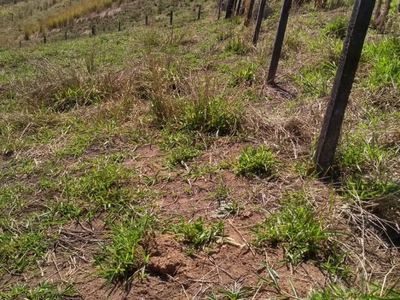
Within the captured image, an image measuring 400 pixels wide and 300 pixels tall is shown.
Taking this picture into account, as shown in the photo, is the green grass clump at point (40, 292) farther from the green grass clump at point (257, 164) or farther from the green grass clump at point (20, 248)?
the green grass clump at point (257, 164)

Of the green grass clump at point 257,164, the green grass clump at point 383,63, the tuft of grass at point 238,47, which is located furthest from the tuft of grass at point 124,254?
the tuft of grass at point 238,47

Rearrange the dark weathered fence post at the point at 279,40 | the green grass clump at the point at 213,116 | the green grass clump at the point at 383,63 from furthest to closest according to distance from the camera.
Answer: the dark weathered fence post at the point at 279,40 → the green grass clump at the point at 383,63 → the green grass clump at the point at 213,116

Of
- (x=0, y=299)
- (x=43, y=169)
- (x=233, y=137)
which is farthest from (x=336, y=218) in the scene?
(x=43, y=169)

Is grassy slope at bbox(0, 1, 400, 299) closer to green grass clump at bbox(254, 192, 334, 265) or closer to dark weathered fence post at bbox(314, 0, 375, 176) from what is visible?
green grass clump at bbox(254, 192, 334, 265)

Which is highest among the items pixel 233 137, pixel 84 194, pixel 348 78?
pixel 348 78

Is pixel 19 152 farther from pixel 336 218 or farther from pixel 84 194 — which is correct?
pixel 336 218

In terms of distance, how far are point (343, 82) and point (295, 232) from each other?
0.98m

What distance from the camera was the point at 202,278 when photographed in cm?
212

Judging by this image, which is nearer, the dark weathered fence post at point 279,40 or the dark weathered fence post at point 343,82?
the dark weathered fence post at point 343,82

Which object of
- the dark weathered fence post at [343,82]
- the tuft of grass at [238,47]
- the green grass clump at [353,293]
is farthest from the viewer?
the tuft of grass at [238,47]

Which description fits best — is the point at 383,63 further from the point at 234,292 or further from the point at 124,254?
the point at 124,254

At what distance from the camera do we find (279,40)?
4441 millimetres

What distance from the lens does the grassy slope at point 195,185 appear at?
2.14m

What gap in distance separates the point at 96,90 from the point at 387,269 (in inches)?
145
